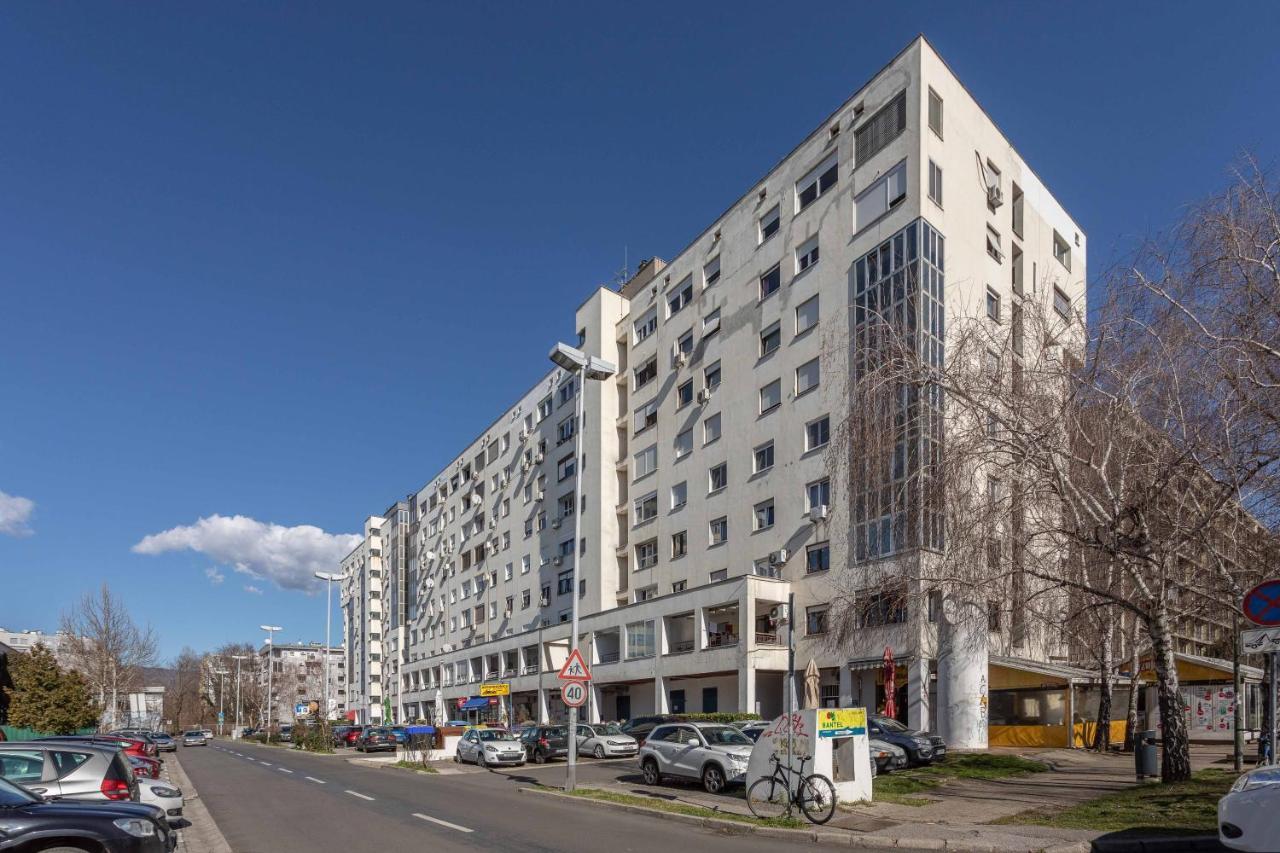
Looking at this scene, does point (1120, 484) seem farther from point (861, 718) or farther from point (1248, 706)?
point (1248, 706)

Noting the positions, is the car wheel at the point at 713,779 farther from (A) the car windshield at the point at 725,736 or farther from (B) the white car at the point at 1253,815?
(B) the white car at the point at 1253,815

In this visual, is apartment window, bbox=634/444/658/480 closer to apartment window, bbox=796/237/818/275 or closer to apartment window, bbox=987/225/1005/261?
apartment window, bbox=796/237/818/275

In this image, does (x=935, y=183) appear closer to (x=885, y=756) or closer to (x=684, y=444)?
(x=684, y=444)

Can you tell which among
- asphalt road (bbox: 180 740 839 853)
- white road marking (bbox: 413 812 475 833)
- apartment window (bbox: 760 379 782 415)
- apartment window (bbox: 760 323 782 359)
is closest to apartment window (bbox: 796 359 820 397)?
apartment window (bbox: 760 379 782 415)

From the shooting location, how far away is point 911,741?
25.0m

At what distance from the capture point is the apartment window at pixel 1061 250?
44.8 metres

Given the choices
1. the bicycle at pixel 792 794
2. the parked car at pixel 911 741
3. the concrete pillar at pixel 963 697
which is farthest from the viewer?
the concrete pillar at pixel 963 697

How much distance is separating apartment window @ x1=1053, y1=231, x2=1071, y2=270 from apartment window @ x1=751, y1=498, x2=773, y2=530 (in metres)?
18.0

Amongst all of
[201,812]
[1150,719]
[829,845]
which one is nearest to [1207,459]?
[829,845]

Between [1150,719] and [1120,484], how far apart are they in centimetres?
2043

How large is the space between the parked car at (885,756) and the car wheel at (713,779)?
4940mm

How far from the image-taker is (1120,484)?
16844 millimetres

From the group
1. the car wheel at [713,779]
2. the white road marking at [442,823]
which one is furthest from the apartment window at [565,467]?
the white road marking at [442,823]

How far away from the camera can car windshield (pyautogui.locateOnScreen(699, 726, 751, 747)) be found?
2123 centimetres
